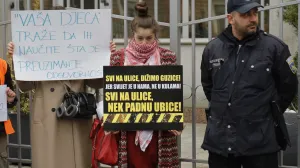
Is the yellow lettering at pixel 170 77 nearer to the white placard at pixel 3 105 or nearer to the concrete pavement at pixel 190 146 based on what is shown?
the white placard at pixel 3 105

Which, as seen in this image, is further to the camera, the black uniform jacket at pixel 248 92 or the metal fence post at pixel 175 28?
the metal fence post at pixel 175 28

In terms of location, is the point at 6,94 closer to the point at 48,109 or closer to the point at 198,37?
the point at 48,109

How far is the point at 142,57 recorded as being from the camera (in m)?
4.45

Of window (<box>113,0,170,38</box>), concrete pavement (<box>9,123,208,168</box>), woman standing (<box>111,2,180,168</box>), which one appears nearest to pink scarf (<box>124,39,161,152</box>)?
woman standing (<box>111,2,180,168</box>)

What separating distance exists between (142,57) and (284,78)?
116cm

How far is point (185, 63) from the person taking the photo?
7.71 meters

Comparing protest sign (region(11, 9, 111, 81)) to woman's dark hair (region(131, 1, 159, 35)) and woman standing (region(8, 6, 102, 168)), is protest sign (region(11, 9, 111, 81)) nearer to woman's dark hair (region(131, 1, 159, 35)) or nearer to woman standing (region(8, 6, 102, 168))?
woman standing (region(8, 6, 102, 168))

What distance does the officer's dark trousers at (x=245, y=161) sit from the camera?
13.0ft

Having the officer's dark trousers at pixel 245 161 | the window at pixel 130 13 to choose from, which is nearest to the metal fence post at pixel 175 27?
the window at pixel 130 13

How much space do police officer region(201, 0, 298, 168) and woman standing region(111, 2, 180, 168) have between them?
0.51 meters

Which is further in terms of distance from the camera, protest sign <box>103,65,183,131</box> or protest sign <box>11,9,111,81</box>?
protest sign <box>11,9,111,81</box>

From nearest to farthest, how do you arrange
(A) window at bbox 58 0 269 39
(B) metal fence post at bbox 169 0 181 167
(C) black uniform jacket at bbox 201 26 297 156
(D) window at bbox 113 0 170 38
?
(C) black uniform jacket at bbox 201 26 297 156 → (B) metal fence post at bbox 169 0 181 167 → (A) window at bbox 58 0 269 39 → (D) window at bbox 113 0 170 38

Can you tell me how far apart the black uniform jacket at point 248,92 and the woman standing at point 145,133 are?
513mm

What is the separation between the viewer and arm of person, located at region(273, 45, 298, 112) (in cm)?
396
